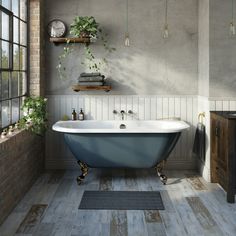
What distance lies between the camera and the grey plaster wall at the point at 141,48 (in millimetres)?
5461

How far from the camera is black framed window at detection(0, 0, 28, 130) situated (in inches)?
160

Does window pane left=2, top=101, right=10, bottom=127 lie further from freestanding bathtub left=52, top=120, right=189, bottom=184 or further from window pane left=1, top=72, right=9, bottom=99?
freestanding bathtub left=52, top=120, right=189, bottom=184

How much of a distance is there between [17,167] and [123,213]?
3.94ft

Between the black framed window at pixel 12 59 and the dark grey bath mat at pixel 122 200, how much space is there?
119 centimetres

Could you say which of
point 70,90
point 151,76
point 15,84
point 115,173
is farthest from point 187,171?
point 15,84

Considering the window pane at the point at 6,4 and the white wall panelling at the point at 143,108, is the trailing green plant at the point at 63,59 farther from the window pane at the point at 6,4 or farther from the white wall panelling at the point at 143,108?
the window pane at the point at 6,4

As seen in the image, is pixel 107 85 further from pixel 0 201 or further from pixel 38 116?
pixel 0 201

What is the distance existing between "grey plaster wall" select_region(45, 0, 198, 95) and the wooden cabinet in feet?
3.53

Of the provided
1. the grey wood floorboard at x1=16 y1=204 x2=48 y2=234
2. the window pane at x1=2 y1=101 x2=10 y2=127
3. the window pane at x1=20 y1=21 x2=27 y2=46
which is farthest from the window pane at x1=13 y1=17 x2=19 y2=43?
the grey wood floorboard at x1=16 y1=204 x2=48 y2=234

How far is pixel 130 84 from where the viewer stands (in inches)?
218

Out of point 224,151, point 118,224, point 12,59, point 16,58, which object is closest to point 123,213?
point 118,224

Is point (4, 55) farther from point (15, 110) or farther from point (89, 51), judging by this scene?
point (89, 51)

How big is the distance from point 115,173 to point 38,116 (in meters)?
1.36

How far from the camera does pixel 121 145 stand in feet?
15.2
